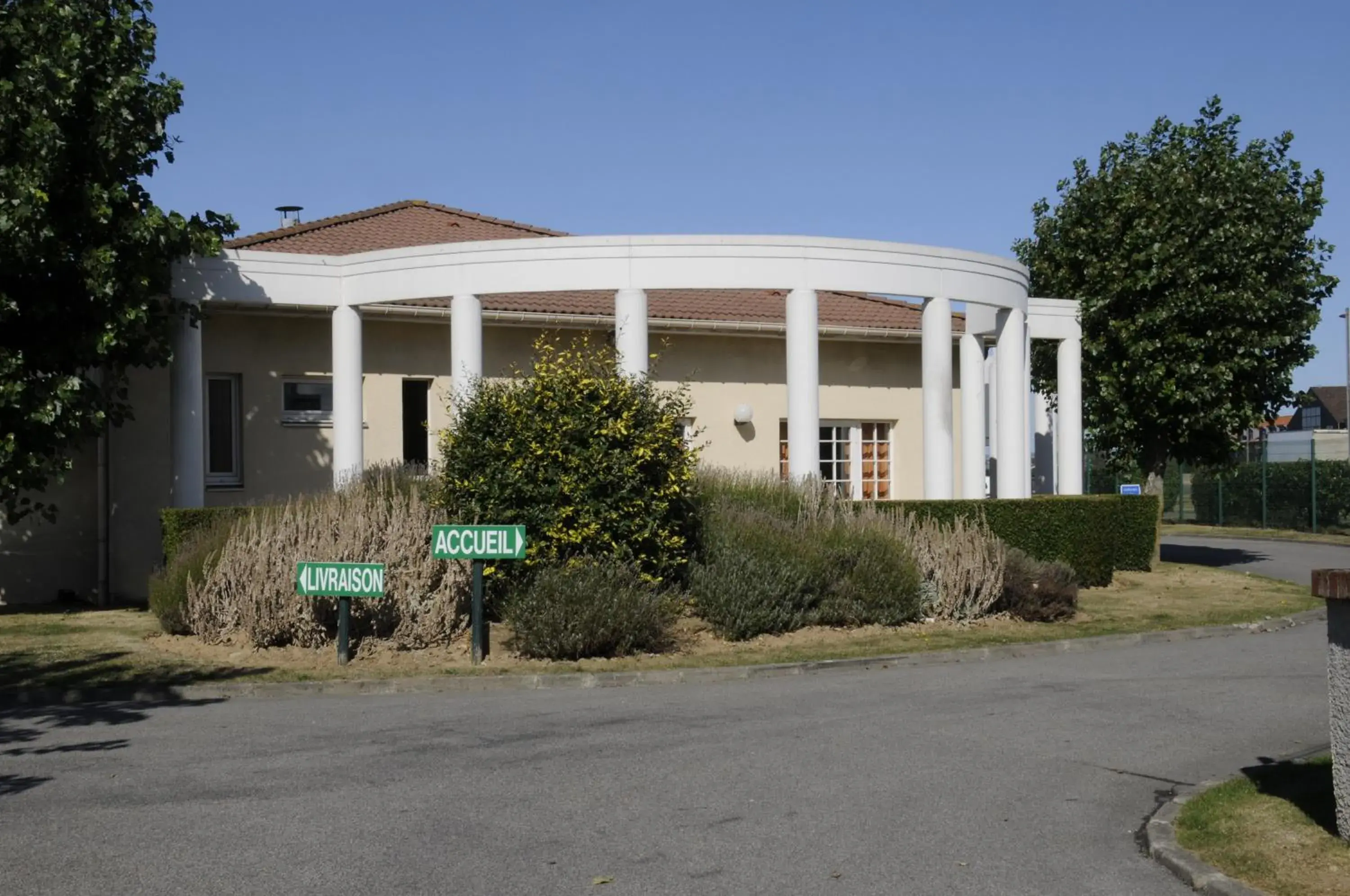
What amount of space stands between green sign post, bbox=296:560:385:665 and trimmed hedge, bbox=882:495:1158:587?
24.1ft

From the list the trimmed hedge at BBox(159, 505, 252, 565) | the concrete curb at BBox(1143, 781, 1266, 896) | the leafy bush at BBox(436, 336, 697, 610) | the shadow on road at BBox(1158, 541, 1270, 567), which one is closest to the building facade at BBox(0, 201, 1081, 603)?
the trimmed hedge at BBox(159, 505, 252, 565)

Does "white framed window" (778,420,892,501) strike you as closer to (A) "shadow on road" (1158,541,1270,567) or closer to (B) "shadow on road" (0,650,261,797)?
(A) "shadow on road" (1158,541,1270,567)

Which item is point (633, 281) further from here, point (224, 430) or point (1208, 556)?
point (1208, 556)

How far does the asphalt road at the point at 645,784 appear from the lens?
6.51 m

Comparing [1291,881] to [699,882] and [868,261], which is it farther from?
[868,261]

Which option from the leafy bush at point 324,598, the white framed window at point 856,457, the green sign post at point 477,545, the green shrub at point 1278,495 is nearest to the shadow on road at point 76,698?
the leafy bush at point 324,598

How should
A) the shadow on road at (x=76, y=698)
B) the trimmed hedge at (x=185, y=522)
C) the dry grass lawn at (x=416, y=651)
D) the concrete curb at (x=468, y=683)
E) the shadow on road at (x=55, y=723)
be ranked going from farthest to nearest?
the trimmed hedge at (x=185, y=522), the dry grass lawn at (x=416, y=651), the concrete curb at (x=468, y=683), the shadow on road at (x=76, y=698), the shadow on road at (x=55, y=723)

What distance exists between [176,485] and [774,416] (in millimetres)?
9527

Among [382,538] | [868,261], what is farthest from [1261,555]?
[382,538]

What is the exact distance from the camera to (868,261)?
63.2ft

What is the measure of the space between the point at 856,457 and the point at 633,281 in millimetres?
7764

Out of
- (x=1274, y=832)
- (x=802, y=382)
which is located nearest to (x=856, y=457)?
(x=802, y=382)

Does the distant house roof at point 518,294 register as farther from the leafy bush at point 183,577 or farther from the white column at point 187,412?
the leafy bush at point 183,577

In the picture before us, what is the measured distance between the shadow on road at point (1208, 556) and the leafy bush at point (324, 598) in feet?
52.3
